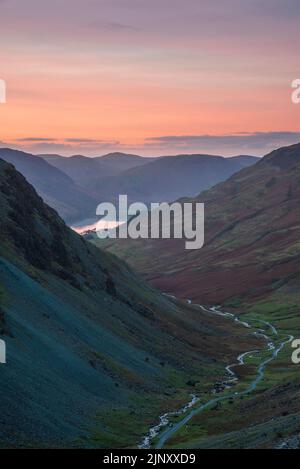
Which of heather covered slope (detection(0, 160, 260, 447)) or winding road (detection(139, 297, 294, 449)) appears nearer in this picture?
heather covered slope (detection(0, 160, 260, 447))

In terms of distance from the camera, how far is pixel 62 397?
229ft

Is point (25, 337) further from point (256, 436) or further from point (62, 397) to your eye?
point (256, 436)

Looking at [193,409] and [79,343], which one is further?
[79,343]

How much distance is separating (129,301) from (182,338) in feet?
38.2

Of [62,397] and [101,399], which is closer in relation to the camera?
[62,397]

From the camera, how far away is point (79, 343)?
89000 mm

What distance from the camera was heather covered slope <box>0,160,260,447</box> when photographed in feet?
212

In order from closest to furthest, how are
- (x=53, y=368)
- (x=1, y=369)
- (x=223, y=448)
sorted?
(x=223, y=448)
(x=1, y=369)
(x=53, y=368)

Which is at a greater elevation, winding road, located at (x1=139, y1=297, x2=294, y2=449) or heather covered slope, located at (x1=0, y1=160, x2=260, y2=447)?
heather covered slope, located at (x1=0, y1=160, x2=260, y2=447)

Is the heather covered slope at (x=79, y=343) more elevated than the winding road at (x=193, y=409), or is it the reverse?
the heather covered slope at (x=79, y=343)

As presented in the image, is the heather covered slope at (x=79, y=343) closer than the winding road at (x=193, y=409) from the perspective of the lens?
Yes

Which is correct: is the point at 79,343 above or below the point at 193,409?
above

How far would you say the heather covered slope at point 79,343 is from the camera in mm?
64688
